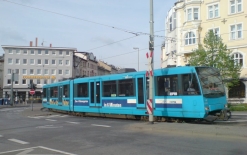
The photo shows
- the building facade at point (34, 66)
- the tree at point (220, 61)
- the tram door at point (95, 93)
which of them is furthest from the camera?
the building facade at point (34, 66)

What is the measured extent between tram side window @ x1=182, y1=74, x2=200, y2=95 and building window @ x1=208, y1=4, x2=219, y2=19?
2689cm

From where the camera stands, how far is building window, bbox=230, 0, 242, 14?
3724 centimetres

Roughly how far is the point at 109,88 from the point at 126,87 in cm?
185

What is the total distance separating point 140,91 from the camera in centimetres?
1792

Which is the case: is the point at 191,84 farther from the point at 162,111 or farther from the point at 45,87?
the point at 45,87

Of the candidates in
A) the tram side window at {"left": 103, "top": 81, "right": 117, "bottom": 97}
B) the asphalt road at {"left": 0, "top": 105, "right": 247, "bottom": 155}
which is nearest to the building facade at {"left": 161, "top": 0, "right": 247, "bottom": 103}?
the tram side window at {"left": 103, "top": 81, "right": 117, "bottom": 97}

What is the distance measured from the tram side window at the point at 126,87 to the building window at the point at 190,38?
23470 millimetres

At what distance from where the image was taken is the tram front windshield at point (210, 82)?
48.8 ft

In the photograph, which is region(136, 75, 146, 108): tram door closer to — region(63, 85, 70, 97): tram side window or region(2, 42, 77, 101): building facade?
region(63, 85, 70, 97): tram side window

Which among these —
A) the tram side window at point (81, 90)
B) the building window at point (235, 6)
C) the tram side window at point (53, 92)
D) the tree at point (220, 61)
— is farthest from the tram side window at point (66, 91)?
the building window at point (235, 6)

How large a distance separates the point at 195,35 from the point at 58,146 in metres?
33.2

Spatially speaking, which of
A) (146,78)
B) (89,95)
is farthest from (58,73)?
(146,78)

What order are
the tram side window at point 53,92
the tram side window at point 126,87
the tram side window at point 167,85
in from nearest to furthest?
the tram side window at point 167,85 → the tram side window at point 126,87 → the tram side window at point 53,92

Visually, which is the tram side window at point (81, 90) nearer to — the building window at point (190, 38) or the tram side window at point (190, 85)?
the tram side window at point (190, 85)
